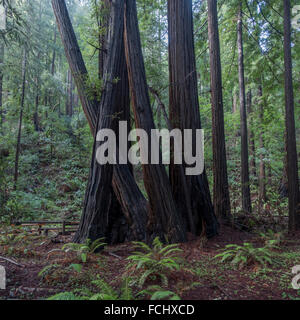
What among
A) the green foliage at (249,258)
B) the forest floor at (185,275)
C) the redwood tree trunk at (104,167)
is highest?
the redwood tree trunk at (104,167)

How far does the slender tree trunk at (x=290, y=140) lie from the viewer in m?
5.63

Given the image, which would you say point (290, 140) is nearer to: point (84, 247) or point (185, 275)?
point (185, 275)

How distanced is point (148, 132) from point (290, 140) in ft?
11.8

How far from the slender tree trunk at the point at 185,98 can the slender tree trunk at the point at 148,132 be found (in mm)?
683

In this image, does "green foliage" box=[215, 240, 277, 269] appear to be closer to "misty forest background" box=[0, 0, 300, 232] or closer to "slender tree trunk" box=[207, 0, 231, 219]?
"slender tree trunk" box=[207, 0, 231, 219]

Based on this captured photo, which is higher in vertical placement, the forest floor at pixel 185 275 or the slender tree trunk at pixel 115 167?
the slender tree trunk at pixel 115 167

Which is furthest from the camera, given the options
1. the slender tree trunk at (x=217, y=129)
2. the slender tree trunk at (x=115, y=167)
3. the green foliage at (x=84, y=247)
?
the slender tree trunk at (x=217, y=129)

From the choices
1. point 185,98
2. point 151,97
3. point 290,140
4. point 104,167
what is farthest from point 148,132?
point 290,140

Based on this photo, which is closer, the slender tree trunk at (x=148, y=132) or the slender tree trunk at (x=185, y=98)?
the slender tree trunk at (x=148, y=132)

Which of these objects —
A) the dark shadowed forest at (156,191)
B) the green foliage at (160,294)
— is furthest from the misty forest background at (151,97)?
the green foliage at (160,294)

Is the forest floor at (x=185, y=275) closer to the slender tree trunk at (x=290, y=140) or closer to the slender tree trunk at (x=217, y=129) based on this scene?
the slender tree trunk at (x=290, y=140)

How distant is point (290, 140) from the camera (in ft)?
18.9
